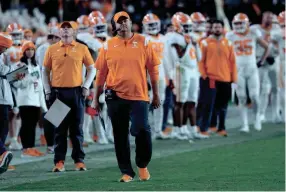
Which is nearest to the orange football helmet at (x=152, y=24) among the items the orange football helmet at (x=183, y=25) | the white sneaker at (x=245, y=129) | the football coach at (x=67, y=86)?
the orange football helmet at (x=183, y=25)

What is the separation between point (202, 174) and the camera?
564 inches

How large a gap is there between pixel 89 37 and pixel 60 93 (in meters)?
3.68

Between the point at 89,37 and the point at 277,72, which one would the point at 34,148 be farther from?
the point at 277,72

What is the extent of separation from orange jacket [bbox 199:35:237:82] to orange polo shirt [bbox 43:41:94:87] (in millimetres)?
5451

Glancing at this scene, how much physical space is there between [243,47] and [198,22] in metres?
1.01

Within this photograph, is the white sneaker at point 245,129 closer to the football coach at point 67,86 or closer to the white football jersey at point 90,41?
the white football jersey at point 90,41

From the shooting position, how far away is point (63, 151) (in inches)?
598

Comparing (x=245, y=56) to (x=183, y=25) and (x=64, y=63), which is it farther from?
(x=64, y=63)

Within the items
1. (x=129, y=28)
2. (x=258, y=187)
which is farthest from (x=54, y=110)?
(x=258, y=187)

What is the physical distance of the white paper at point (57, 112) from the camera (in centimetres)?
1506

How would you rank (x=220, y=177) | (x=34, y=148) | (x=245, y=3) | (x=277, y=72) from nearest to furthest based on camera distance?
(x=220, y=177) → (x=34, y=148) → (x=277, y=72) → (x=245, y=3)

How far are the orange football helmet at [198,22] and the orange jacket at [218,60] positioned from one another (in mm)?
731

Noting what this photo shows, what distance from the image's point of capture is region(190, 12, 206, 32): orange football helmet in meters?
21.0

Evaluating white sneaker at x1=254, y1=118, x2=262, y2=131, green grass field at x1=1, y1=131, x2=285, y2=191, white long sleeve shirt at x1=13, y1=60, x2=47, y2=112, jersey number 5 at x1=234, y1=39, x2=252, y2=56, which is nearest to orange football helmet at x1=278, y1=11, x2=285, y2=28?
jersey number 5 at x1=234, y1=39, x2=252, y2=56
